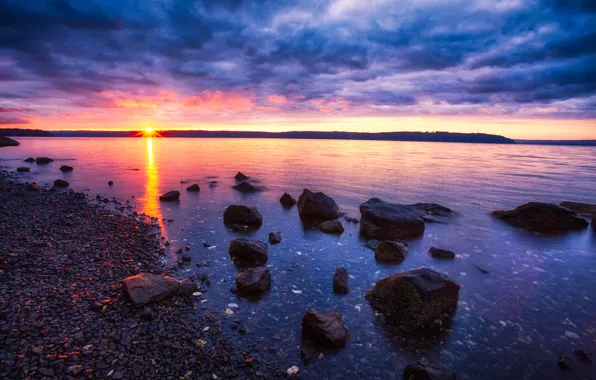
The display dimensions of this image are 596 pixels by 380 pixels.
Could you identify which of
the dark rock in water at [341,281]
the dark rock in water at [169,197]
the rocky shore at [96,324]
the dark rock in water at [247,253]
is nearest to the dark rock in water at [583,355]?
the dark rock in water at [341,281]

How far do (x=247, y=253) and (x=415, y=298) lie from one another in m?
8.01

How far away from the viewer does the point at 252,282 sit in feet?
38.5

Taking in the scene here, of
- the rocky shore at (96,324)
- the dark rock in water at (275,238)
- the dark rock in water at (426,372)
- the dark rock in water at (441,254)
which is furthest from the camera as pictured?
the dark rock in water at (275,238)

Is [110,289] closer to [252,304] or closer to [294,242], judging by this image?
[252,304]

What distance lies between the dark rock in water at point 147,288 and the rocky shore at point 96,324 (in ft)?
0.95

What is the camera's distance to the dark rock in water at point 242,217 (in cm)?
2108

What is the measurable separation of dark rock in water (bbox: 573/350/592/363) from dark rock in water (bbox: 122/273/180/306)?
1365 cm

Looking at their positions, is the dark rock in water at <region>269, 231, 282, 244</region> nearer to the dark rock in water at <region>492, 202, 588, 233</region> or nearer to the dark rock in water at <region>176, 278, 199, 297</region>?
the dark rock in water at <region>176, 278, 199, 297</region>

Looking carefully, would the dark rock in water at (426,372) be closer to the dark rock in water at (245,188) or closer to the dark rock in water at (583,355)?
the dark rock in water at (583,355)

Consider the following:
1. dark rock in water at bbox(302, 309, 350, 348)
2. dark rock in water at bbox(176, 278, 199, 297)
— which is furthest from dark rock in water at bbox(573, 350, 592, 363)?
dark rock in water at bbox(176, 278, 199, 297)

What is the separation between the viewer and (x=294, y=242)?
17953 millimetres

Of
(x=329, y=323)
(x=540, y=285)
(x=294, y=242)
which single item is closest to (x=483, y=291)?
(x=540, y=285)

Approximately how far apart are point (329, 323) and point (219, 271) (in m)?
6.34

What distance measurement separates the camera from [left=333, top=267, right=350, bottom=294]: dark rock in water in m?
12.3
